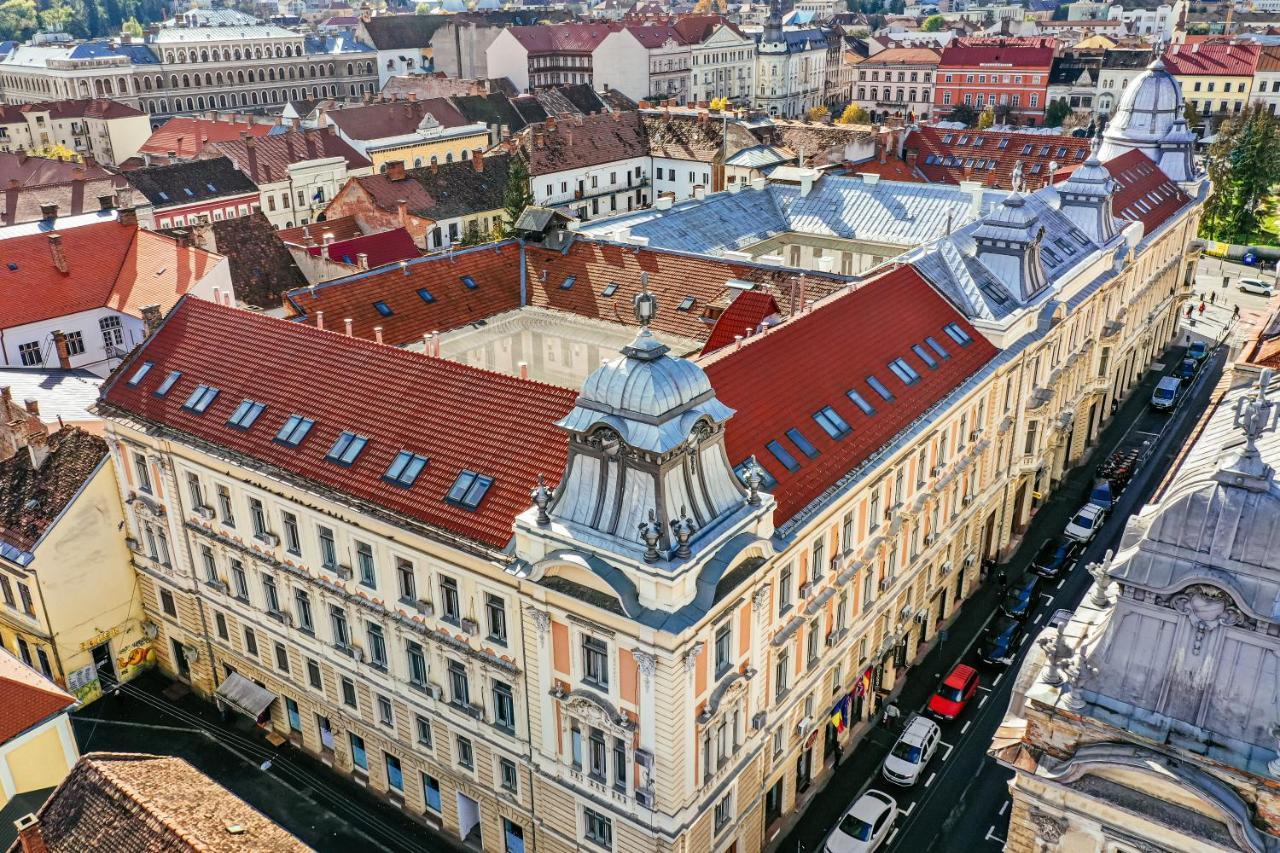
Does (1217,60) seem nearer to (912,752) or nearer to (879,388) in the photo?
(879,388)

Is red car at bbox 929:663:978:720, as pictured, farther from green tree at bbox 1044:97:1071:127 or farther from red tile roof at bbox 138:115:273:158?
green tree at bbox 1044:97:1071:127

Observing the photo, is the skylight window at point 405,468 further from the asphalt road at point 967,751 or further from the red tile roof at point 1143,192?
the red tile roof at point 1143,192

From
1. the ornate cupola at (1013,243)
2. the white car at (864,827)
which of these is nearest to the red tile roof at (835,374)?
the ornate cupola at (1013,243)

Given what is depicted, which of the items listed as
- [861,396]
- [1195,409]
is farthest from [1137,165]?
[861,396]

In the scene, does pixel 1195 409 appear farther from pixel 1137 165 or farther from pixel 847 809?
pixel 847 809

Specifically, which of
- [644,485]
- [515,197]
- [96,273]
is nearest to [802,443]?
[644,485]

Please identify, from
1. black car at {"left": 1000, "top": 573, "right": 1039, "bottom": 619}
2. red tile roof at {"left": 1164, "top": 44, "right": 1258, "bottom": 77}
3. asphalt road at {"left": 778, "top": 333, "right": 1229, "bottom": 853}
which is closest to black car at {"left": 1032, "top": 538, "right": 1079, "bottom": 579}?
asphalt road at {"left": 778, "top": 333, "right": 1229, "bottom": 853}
